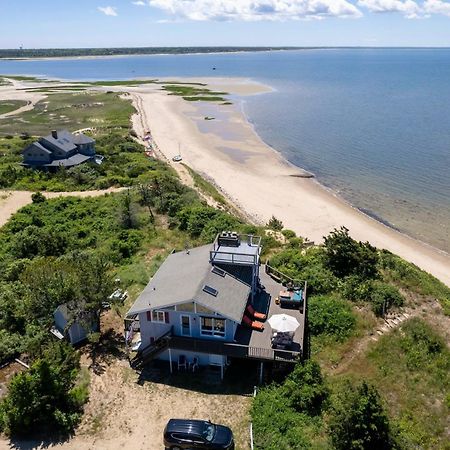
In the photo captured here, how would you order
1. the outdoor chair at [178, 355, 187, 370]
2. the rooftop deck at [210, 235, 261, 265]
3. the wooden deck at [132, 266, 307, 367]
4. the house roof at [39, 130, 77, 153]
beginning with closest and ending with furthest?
the wooden deck at [132, 266, 307, 367] < the outdoor chair at [178, 355, 187, 370] < the rooftop deck at [210, 235, 261, 265] < the house roof at [39, 130, 77, 153]

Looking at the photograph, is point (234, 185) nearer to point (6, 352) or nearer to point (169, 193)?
point (169, 193)

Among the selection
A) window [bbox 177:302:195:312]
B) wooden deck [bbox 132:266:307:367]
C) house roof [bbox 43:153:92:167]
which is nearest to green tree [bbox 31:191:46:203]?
house roof [bbox 43:153:92:167]

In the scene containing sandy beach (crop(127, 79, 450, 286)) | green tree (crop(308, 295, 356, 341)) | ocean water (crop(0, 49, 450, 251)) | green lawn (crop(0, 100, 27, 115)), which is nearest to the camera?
green tree (crop(308, 295, 356, 341))

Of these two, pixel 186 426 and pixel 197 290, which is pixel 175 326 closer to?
pixel 197 290

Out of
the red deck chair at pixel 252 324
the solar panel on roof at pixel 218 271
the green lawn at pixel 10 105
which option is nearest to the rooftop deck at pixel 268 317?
the red deck chair at pixel 252 324

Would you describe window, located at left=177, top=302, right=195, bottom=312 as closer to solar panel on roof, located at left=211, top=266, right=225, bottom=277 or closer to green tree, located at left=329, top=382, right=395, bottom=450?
solar panel on roof, located at left=211, top=266, right=225, bottom=277

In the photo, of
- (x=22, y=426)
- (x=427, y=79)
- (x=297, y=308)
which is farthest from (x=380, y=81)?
(x=22, y=426)

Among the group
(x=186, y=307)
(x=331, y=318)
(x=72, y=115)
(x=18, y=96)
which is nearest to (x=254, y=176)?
(x=331, y=318)
